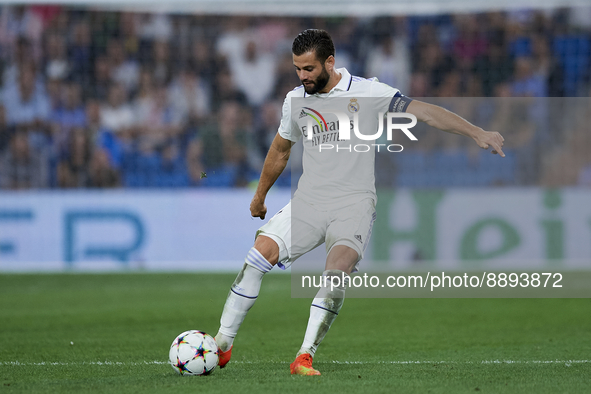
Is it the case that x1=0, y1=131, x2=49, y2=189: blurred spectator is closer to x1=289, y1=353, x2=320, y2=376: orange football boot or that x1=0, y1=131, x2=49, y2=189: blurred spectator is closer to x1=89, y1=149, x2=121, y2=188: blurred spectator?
x1=89, y1=149, x2=121, y2=188: blurred spectator

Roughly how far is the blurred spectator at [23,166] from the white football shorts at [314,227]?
8854 mm

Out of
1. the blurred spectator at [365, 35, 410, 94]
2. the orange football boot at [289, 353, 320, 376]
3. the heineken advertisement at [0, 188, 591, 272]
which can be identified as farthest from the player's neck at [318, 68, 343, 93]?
the blurred spectator at [365, 35, 410, 94]

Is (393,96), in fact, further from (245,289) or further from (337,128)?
(245,289)

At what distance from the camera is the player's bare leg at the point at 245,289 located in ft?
16.8

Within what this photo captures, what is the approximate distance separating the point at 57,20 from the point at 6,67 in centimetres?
135

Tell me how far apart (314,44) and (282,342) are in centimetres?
285

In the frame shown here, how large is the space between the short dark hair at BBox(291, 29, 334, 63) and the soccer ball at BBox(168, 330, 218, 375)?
1839 millimetres

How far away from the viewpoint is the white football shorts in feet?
16.6

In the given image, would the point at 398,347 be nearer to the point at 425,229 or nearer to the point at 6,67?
the point at 425,229

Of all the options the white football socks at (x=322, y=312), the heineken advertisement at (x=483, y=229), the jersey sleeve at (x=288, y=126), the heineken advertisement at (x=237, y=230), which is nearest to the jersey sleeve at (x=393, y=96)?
the jersey sleeve at (x=288, y=126)

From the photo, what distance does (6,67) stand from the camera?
1457 centimetres

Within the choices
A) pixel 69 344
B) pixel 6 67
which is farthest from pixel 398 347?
pixel 6 67

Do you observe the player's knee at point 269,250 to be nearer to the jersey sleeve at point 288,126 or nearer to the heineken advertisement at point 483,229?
the jersey sleeve at point 288,126

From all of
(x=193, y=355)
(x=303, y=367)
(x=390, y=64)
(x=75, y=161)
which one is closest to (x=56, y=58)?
(x=75, y=161)
